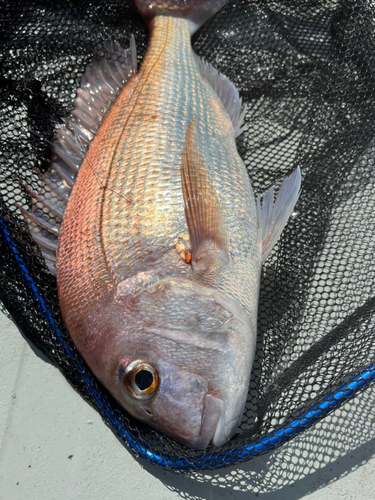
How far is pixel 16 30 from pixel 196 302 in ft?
6.69

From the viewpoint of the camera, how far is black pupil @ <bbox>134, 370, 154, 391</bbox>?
4.27 ft

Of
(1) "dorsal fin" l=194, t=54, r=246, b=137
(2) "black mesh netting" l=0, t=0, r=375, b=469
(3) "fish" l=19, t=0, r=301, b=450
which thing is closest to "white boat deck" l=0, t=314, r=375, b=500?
(2) "black mesh netting" l=0, t=0, r=375, b=469

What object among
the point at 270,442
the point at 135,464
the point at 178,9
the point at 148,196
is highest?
the point at 178,9

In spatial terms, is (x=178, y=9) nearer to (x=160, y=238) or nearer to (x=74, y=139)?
(x=74, y=139)

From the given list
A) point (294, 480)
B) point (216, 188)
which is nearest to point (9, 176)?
point (216, 188)

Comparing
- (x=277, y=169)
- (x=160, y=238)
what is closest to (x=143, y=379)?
(x=160, y=238)

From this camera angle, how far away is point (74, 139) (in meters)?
1.94

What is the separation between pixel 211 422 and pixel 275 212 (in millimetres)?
957

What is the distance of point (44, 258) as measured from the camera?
168 cm

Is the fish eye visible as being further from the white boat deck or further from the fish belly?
the white boat deck

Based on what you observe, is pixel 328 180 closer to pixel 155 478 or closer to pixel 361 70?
pixel 361 70

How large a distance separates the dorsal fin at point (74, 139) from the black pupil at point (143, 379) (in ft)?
1.95

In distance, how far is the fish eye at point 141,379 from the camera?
130cm

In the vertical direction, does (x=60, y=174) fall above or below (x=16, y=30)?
below
